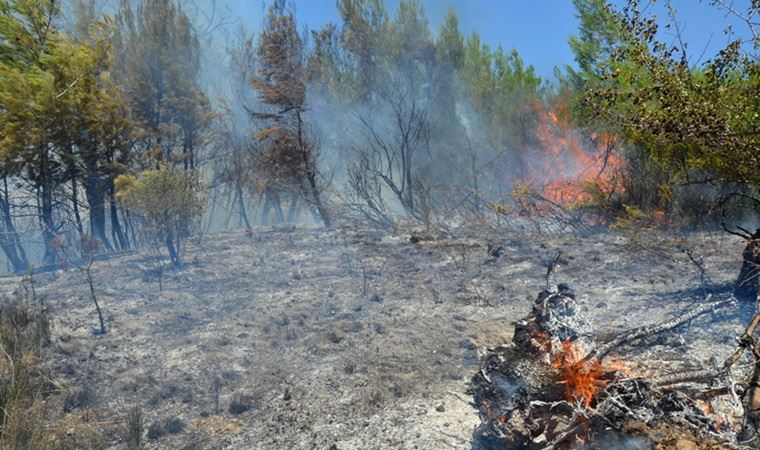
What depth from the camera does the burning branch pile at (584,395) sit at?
2.84 m

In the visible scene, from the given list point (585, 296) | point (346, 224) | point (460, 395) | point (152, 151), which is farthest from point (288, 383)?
point (152, 151)

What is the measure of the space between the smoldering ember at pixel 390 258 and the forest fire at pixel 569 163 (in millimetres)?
99

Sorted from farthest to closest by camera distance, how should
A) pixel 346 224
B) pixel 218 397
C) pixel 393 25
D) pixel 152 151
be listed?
1. pixel 393 25
2. pixel 152 151
3. pixel 346 224
4. pixel 218 397

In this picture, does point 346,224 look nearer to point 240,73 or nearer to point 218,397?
point 218,397

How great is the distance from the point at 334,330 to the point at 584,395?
3.88 meters

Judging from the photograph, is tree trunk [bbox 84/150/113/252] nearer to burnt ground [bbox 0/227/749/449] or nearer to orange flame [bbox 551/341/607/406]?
burnt ground [bbox 0/227/749/449]

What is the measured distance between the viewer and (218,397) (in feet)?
17.1

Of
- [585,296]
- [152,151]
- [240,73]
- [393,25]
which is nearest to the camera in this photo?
[585,296]

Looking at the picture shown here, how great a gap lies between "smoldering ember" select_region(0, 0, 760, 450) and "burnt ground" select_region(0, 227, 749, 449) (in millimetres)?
39

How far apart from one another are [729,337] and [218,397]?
16.0ft

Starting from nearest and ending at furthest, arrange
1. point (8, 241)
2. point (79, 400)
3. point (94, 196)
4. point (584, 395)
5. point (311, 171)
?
point (584, 395), point (79, 400), point (8, 241), point (94, 196), point (311, 171)

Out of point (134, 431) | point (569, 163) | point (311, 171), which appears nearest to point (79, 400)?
point (134, 431)

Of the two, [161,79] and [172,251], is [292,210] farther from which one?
[172,251]

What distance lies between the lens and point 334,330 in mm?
6609
